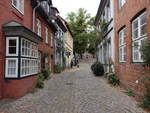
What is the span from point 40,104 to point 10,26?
349 centimetres

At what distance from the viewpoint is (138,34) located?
738 centimetres

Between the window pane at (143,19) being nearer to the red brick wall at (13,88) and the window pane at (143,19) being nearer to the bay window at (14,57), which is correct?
the bay window at (14,57)

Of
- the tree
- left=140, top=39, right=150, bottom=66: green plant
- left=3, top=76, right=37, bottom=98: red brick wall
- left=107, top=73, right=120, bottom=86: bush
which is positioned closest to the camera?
left=140, top=39, right=150, bottom=66: green plant

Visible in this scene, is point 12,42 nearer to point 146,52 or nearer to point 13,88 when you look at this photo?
point 13,88

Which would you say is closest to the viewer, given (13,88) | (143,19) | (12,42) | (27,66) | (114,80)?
(143,19)

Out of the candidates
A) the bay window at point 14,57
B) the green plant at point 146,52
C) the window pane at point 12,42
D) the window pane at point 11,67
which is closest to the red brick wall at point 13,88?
the bay window at point 14,57

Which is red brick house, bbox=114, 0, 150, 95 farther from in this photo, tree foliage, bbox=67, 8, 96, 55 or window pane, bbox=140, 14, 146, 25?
tree foliage, bbox=67, 8, 96, 55

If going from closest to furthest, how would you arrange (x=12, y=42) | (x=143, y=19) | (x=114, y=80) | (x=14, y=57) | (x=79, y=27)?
(x=143, y=19)
(x=14, y=57)
(x=12, y=42)
(x=114, y=80)
(x=79, y=27)

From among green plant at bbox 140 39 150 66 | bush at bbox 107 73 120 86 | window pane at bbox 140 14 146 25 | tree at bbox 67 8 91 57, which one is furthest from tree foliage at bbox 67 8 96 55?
green plant at bbox 140 39 150 66

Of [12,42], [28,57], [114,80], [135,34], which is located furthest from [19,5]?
[114,80]

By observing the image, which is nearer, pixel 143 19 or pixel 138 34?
pixel 143 19

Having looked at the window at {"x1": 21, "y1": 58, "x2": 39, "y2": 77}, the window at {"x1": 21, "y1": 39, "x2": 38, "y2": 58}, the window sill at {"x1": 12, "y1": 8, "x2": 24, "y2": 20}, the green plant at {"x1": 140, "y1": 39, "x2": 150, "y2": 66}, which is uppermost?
the window sill at {"x1": 12, "y1": 8, "x2": 24, "y2": 20}

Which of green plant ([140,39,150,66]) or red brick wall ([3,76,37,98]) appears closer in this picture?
green plant ([140,39,150,66])

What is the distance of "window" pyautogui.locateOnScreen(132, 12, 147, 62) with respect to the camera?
6.83m
